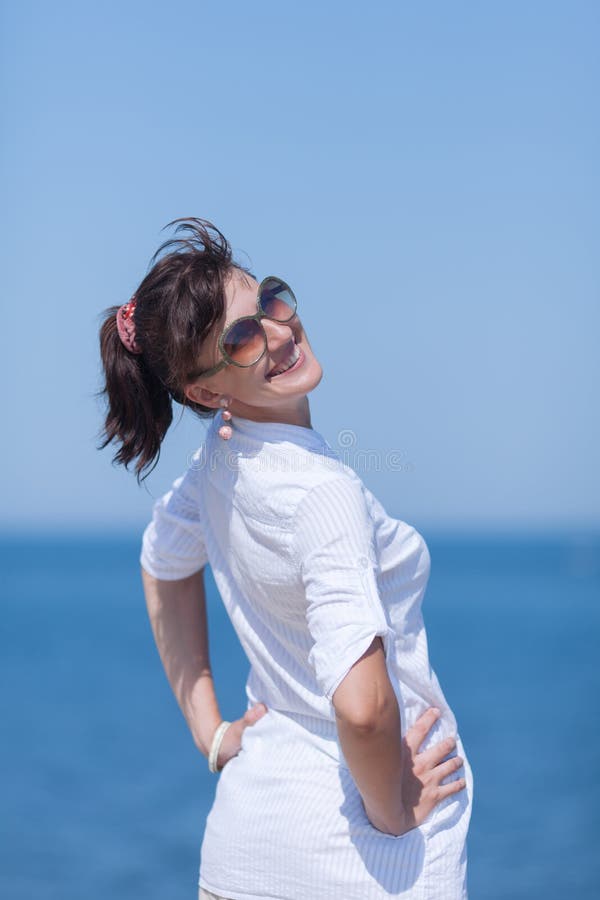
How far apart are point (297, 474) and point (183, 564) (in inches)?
23.4

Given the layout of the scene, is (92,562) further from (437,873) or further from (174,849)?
(437,873)

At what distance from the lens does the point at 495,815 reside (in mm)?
6887

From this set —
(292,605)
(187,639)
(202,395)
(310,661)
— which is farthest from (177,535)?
(310,661)

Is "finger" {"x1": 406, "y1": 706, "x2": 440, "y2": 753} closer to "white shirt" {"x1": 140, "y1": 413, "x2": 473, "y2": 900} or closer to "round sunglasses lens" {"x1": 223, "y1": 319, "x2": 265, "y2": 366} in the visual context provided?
"white shirt" {"x1": 140, "y1": 413, "x2": 473, "y2": 900}

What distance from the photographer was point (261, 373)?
167 centimetres

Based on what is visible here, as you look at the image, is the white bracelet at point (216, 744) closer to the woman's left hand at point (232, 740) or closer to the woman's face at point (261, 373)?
the woman's left hand at point (232, 740)

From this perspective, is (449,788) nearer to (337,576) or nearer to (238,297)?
(337,576)

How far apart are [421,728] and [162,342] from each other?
29.1 inches

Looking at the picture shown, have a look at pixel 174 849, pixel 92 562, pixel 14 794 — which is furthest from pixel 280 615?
pixel 92 562

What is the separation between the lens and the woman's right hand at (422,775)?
5.16 ft

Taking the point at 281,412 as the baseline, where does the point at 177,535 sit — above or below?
below

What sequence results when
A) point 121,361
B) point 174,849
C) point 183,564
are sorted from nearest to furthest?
point 121,361 < point 183,564 < point 174,849

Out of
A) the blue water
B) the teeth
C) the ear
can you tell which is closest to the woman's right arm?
the ear

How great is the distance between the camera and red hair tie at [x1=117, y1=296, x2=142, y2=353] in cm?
175
